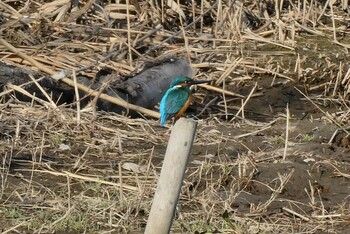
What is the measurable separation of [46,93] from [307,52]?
341cm

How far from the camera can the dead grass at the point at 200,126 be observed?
17.0ft

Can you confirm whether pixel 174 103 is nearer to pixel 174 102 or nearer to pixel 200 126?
pixel 174 102

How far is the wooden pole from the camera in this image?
Result: 3625 mm

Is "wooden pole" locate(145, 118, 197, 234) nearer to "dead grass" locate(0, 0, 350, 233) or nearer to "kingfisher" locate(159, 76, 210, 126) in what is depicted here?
"dead grass" locate(0, 0, 350, 233)

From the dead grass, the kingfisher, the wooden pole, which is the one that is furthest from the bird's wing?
the wooden pole

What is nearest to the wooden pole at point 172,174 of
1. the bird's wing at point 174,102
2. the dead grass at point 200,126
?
the dead grass at point 200,126

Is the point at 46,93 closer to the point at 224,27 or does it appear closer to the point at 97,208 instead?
the point at 97,208

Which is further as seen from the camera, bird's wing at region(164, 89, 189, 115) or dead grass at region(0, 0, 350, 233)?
bird's wing at region(164, 89, 189, 115)

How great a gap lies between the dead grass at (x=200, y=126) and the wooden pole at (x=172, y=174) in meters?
1.18

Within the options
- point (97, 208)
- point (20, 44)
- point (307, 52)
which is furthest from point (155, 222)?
point (307, 52)

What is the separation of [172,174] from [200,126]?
3.54 m

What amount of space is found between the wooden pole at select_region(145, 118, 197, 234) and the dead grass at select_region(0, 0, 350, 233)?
1.18 metres

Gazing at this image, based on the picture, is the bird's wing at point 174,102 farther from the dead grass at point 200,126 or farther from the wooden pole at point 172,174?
the wooden pole at point 172,174

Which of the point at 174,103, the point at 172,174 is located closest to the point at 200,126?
the point at 174,103
